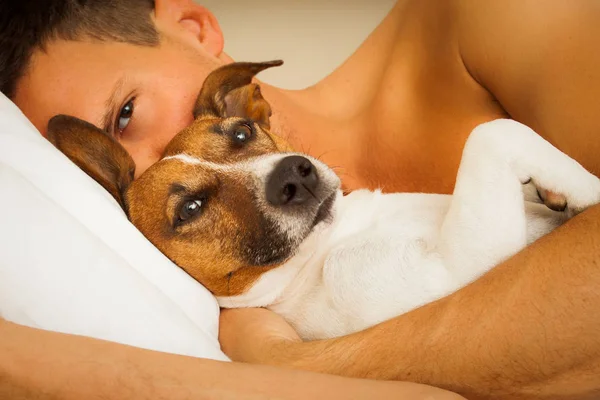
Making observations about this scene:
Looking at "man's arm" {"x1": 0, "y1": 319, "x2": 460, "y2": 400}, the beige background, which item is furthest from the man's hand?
the beige background

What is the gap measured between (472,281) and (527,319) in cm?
29

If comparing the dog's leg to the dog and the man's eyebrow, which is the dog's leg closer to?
the dog

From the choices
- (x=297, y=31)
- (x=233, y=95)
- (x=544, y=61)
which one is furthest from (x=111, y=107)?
(x=297, y=31)

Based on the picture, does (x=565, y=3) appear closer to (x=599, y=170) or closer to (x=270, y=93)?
(x=599, y=170)

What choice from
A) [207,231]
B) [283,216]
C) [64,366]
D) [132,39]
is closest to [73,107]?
[132,39]

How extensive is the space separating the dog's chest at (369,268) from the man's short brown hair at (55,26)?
1.05 m

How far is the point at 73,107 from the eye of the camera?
1.86m

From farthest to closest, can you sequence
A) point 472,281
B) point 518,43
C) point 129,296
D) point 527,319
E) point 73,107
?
point 73,107
point 518,43
point 472,281
point 129,296
point 527,319

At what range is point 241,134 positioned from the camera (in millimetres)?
1803

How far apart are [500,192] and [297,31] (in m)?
2.57

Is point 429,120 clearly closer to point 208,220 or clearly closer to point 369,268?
point 369,268

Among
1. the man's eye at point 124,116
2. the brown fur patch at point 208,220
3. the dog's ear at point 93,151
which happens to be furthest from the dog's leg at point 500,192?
the man's eye at point 124,116

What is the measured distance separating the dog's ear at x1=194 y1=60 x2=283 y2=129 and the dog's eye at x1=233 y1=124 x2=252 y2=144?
179 mm

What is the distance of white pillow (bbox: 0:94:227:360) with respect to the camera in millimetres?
1177
